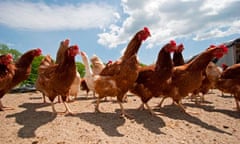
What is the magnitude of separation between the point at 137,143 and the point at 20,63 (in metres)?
5.31

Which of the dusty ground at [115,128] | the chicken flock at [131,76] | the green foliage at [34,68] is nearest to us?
the dusty ground at [115,128]

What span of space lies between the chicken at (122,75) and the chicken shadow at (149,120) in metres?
0.38

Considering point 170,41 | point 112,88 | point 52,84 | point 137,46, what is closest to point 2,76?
point 52,84

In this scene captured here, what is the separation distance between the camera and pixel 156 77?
596 centimetres

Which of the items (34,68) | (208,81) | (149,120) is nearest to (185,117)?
(149,120)

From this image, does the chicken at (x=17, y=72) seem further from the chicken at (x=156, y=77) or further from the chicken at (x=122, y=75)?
the chicken at (x=156, y=77)

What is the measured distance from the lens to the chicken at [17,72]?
22.2 ft

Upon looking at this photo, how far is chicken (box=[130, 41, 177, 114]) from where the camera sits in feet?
19.5

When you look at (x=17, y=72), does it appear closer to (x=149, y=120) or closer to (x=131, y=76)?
(x=131, y=76)

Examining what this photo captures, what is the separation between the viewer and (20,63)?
7.46 metres

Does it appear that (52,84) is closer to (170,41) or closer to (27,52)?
(27,52)

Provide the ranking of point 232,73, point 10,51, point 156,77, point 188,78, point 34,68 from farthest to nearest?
1. point 10,51
2. point 34,68
3. point 232,73
4. point 188,78
5. point 156,77

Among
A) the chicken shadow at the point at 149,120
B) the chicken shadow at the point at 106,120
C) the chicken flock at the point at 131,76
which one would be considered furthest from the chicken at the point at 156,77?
the chicken shadow at the point at 106,120

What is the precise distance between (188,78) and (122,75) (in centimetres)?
199
